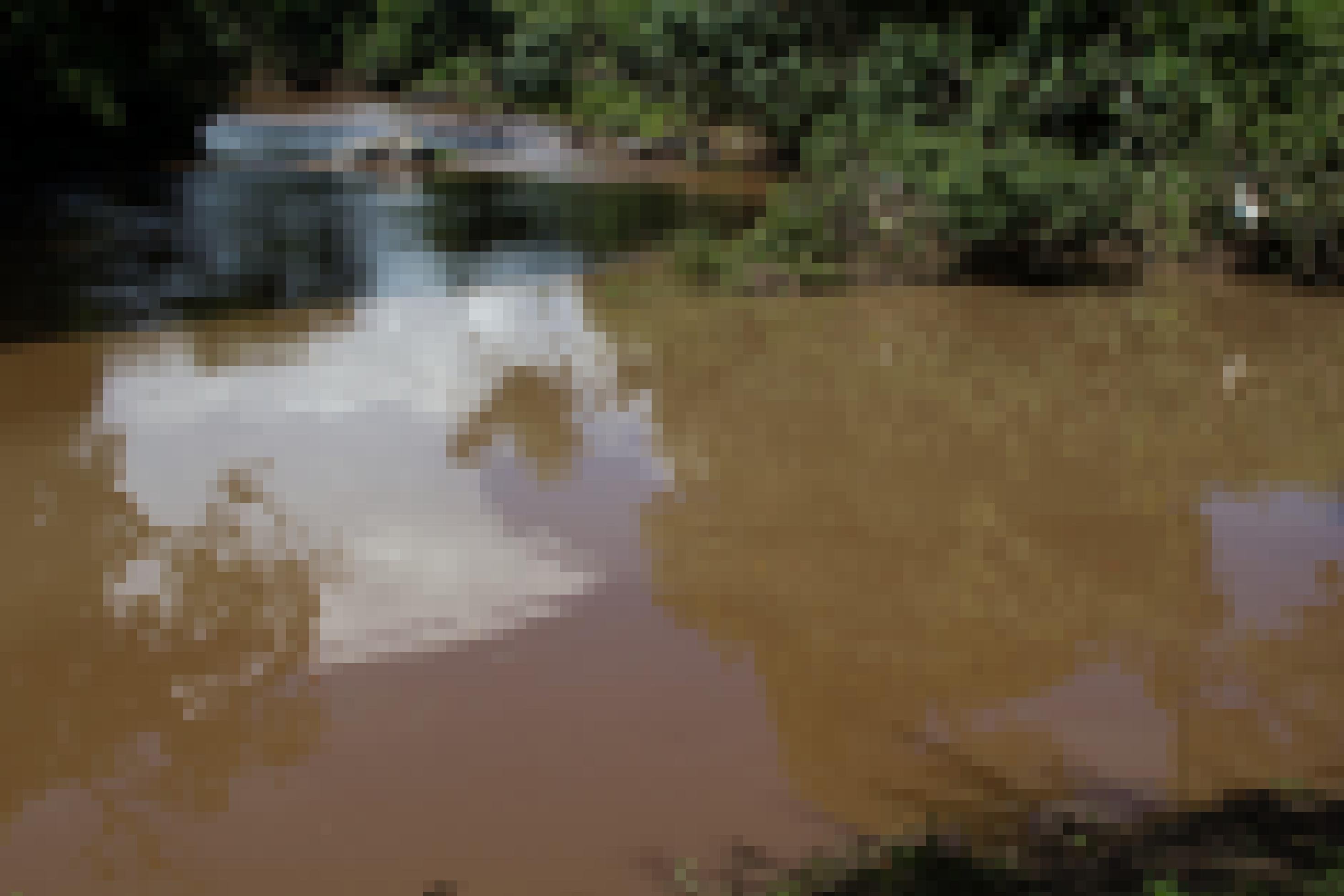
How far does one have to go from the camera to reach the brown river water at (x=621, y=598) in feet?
16.4

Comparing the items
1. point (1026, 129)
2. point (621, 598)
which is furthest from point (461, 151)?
point (621, 598)

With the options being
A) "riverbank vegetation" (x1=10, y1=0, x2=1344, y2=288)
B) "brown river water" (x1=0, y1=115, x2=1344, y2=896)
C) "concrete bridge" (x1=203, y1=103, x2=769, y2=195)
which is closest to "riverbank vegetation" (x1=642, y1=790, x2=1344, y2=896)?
"brown river water" (x1=0, y1=115, x2=1344, y2=896)

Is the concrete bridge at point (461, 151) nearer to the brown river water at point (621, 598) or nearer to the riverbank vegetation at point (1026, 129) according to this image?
the riverbank vegetation at point (1026, 129)

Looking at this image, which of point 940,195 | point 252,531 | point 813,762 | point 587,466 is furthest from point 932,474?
point 940,195

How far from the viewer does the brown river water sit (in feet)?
16.4

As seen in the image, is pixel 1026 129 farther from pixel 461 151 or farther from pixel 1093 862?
pixel 461 151

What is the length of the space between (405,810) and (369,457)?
4431 millimetres

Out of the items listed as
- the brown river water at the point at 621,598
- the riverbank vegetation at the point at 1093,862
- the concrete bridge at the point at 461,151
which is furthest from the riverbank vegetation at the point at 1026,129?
the riverbank vegetation at the point at 1093,862

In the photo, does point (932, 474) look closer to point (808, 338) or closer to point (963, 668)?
point (963, 668)

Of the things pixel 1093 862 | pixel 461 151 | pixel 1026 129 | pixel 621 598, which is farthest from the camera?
pixel 461 151

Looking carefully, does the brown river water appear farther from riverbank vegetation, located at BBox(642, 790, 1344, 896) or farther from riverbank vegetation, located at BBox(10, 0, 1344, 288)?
riverbank vegetation, located at BBox(10, 0, 1344, 288)

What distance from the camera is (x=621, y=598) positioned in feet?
22.9

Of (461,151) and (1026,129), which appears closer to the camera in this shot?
(1026,129)

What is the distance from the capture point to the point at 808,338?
509 inches
